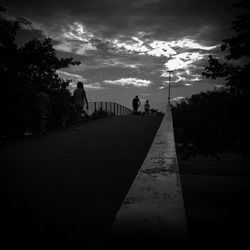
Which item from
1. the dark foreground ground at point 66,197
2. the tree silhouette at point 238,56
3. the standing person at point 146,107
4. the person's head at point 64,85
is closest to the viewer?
the dark foreground ground at point 66,197

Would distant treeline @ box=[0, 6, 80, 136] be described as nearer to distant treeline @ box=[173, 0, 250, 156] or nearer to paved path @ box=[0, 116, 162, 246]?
paved path @ box=[0, 116, 162, 246]

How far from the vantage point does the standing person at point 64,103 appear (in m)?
14.2

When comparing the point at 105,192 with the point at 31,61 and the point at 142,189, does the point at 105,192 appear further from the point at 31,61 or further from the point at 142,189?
the point at 31,61

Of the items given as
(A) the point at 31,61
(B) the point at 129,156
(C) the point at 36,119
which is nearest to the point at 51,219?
(B) the point at 129,156

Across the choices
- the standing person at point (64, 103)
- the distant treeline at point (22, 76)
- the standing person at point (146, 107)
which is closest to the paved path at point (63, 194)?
the distant treeline at point (22, 76)

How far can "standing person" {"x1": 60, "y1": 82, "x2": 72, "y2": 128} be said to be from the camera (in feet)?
46.6

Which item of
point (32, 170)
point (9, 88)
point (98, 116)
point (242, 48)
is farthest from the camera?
point (98, 116)

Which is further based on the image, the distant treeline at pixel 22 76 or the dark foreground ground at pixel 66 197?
the distant treeline at pixel 22 76

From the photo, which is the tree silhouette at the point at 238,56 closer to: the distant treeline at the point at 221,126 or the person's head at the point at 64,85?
the distant treeline at the point at 221,126

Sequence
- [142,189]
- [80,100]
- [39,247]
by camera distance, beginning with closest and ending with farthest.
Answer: [142,189] → [39,247] → [80,100]

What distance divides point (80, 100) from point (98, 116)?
37.1 ft

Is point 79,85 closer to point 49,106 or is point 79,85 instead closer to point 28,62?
point 49,106

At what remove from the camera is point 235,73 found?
10.4m

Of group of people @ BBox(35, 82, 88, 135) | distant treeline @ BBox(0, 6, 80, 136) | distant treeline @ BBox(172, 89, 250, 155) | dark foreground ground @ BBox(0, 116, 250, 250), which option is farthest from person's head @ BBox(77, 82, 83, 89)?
dark foreground ground @ BBox(0, 116, 250, 250)
